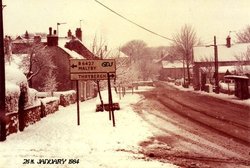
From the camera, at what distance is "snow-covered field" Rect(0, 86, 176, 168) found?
899cm

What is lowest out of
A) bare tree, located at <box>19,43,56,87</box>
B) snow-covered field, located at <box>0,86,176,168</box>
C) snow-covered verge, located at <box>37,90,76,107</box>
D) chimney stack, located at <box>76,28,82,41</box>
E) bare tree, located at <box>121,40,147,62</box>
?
snow-covered field, located at <box>0,86,176,168</box>

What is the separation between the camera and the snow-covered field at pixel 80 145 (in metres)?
8.99

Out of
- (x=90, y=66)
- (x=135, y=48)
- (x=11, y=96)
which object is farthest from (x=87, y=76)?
(x=135, y=48)

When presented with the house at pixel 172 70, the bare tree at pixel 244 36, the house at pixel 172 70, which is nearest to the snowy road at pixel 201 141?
the bare tree at pixel 244 36

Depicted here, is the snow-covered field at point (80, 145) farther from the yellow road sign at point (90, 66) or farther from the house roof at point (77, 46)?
the house roof at point (77, 46)

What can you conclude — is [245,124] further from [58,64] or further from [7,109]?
[58,64]

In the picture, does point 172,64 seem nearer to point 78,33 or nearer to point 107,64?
point 78,33

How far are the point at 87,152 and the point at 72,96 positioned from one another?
2186cm

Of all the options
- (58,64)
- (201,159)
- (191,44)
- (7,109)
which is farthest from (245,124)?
(191,44)

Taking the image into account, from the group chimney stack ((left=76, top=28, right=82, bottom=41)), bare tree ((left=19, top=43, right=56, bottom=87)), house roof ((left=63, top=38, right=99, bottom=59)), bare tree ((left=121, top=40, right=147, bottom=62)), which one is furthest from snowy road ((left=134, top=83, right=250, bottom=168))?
bare tree ((left=121, top=40, right=147, bottom=62))

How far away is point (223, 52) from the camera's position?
2756 inches

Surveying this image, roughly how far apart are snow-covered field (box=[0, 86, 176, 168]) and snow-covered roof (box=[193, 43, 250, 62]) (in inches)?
2113

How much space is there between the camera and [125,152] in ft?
35.4

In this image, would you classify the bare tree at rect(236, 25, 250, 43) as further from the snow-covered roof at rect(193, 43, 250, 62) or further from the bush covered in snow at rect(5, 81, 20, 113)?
the bush covered in snow at rect(5, 81, 20, 113)
